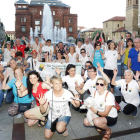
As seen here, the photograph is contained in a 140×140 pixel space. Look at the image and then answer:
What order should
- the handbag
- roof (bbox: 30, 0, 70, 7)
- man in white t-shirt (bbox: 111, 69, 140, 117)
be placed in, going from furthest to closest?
roof (bbox: 30, 0, 70, 7)
man in white t-shirt (bbox: 111, 69, 140, 117)
the handbag

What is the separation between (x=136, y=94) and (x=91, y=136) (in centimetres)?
174

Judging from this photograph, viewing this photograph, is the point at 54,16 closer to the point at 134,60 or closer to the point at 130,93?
the point at 134,60

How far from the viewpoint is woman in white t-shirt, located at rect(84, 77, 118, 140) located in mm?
3387

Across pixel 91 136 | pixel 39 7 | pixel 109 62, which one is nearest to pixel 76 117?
pixel 91 136

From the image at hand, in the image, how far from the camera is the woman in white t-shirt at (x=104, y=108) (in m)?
3.39

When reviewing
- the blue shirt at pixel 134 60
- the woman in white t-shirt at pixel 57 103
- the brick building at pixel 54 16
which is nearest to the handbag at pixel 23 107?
the woman in white t-shirt at pixel 57 103

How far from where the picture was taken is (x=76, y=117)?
463 centimetres

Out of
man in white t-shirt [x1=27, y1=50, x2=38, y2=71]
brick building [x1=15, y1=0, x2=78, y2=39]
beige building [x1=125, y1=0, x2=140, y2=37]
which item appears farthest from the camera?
brick building [x1=15, y1=0, x2=78, y2=39]

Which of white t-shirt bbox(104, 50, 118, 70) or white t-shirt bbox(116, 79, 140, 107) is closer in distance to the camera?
white t-shirt bbox(116, 79, 140, 107)

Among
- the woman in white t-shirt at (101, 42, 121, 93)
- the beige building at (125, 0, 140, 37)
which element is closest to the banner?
the woman in white t-shirt at (101, 42, 121, 93)

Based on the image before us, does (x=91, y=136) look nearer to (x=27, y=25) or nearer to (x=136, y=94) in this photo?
(x=136, y=94)

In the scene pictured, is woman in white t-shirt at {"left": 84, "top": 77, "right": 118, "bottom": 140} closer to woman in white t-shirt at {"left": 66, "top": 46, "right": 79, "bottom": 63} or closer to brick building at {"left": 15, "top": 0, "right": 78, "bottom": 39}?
woman in white t-shirt at {"left": 66, "top": 46, "right": 79, "bottom": 63}

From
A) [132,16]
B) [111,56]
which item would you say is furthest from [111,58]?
[132,16]

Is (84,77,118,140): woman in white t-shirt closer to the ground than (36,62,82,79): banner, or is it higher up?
closer to the ground
